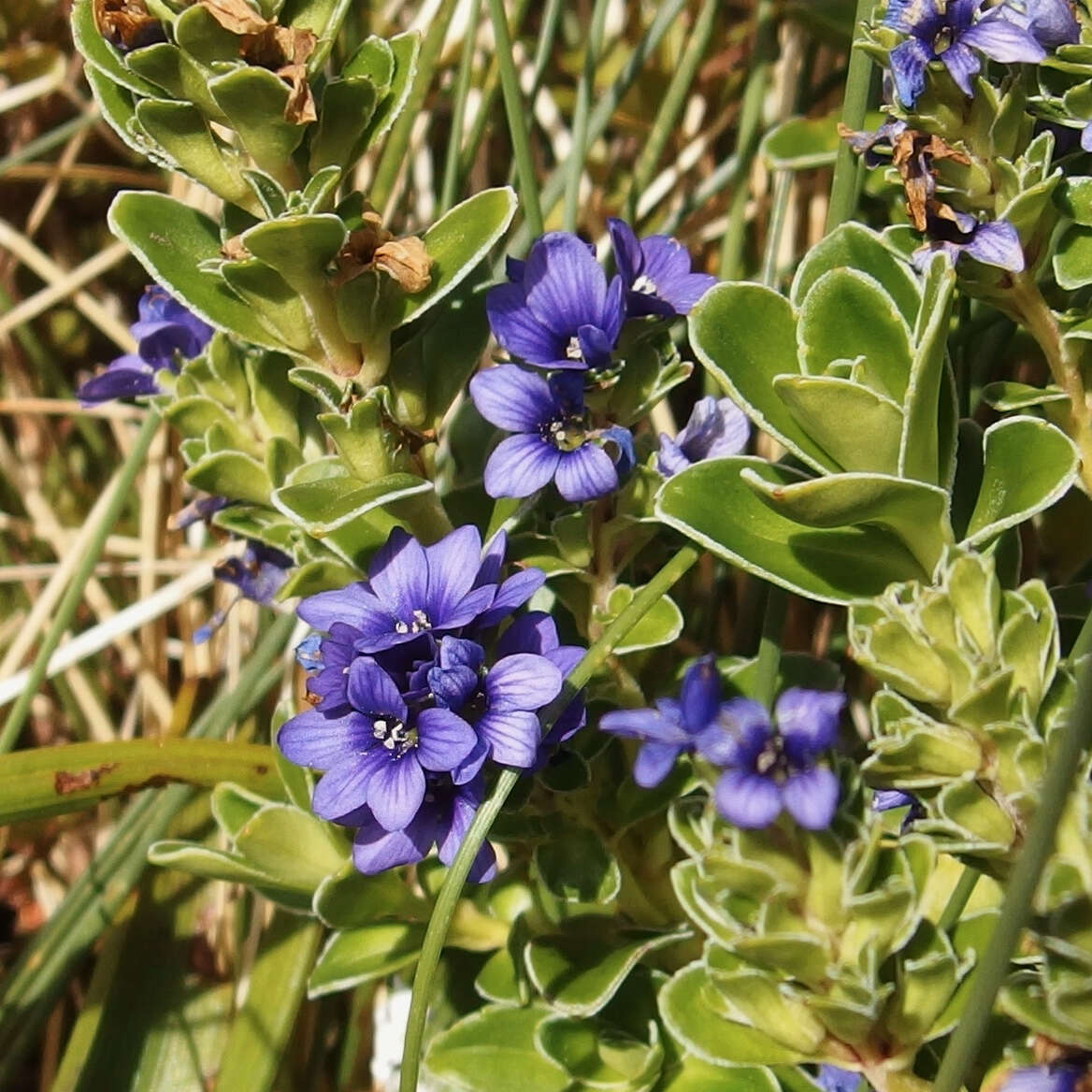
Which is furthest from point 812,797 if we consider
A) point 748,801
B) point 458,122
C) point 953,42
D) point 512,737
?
point 458,122

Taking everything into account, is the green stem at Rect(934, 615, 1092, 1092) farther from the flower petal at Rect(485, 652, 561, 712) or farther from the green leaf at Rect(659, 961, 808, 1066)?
the flower petal at Rect(485, 652, 561, 712)

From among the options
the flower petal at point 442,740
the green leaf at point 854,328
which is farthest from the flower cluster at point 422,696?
the green leaf at point 854,328

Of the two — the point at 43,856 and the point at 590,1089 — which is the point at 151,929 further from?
the point at 590,1089

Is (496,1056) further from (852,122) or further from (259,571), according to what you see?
(852,122)

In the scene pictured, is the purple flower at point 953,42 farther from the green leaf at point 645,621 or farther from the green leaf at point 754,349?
the green leaf at point 645,621

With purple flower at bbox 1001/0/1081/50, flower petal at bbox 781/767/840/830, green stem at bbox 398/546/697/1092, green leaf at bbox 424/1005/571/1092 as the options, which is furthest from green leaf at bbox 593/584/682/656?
purple flower at bbox 1001/0/1081/50

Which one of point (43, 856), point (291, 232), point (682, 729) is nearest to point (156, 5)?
point (291, 232)
